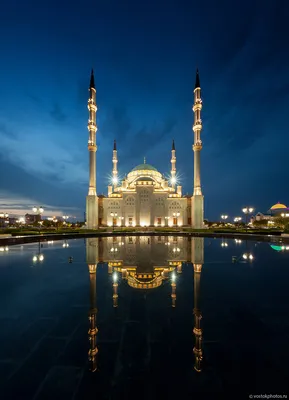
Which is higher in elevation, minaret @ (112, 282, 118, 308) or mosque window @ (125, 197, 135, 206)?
mosque window @ (125, 197, 135, 206)

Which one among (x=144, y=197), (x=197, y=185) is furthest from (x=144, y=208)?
(x=197, y=185)

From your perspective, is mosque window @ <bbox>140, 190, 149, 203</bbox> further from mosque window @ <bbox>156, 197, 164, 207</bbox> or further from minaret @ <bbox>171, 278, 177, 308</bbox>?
minaret @ <bbox>171, 278, 177, 308</bbox>

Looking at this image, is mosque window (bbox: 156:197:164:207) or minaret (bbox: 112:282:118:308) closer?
minaret (bbox: 112:282:118:308)

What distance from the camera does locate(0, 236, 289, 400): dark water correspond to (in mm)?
2629

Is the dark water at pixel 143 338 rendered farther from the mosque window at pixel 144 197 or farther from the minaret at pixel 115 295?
the mosque window at pixel 144 197

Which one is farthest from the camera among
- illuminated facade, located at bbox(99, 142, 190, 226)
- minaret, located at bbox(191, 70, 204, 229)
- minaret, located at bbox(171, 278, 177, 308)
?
illuminated facade, located at bbox(99, 142, 190, 226)

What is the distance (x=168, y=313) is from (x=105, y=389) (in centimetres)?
235

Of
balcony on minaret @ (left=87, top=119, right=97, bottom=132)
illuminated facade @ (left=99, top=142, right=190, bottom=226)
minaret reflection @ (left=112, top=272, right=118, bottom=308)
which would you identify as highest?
balcony on minaret @ (left=87, top=119, right=97, bottom=132)

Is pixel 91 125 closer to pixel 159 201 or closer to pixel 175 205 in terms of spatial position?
pixel 159 201

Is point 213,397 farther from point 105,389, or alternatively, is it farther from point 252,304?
point 252,304

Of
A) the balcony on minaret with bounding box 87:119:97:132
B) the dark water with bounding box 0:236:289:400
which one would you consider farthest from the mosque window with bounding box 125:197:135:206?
the dark water with bounding box 0:236:289:400

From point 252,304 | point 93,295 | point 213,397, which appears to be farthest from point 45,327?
point 252,304

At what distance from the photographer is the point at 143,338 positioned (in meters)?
3.66

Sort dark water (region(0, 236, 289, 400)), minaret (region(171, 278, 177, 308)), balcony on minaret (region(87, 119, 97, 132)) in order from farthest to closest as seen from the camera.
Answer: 1. balcony on minaret (region(87, 119, 97, 132))
2. minaret (region(171, 278, 177, 308))
3. dark water (region(0, 236, 289, 400))
